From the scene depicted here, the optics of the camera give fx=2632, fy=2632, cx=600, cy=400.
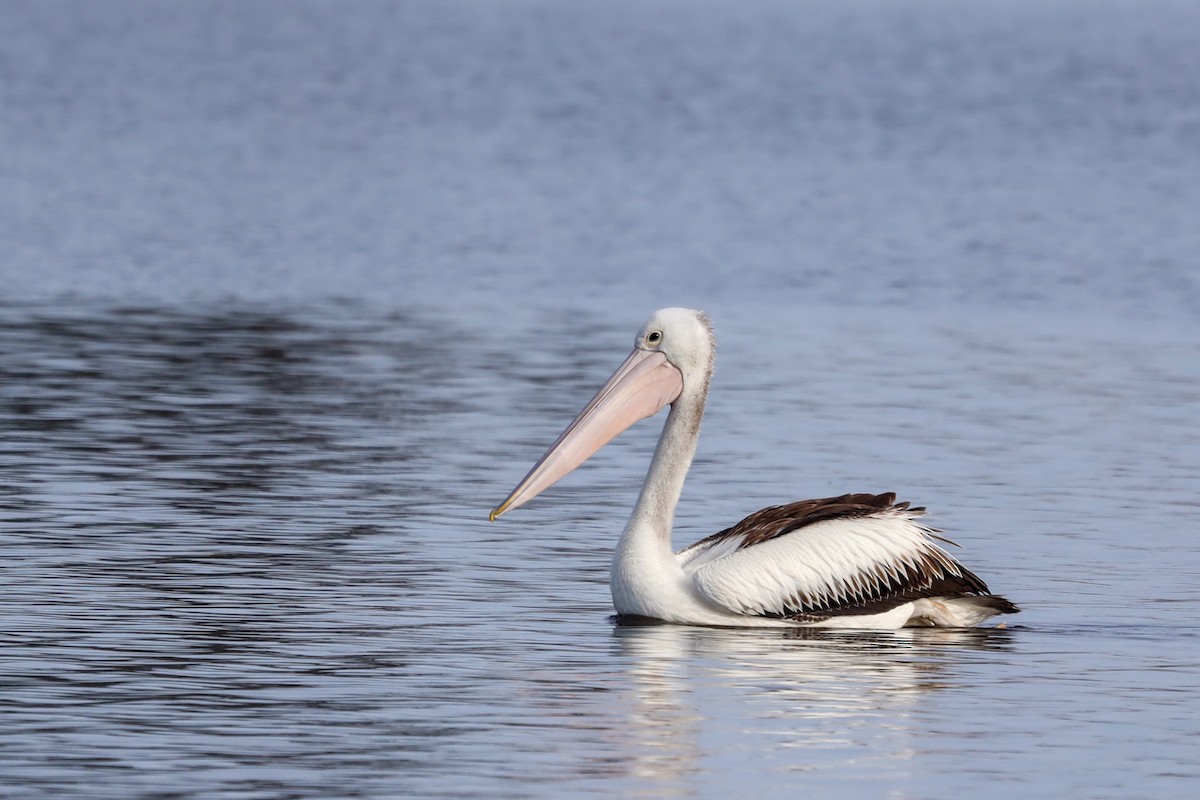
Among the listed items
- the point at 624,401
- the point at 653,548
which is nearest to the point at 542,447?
the point at 624,401

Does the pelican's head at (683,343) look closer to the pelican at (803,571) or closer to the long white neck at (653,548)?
the long white neck at (653,548)

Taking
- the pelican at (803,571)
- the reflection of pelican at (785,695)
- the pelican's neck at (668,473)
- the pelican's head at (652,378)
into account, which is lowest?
the reflection of pelican at (785,695)

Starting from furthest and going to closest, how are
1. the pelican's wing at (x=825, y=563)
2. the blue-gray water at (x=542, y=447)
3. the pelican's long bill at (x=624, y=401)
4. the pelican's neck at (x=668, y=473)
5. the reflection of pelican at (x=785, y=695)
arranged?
the pelican's long bill at (x=624, y=401) < the pelican's neck at (x=668, y=473) < the pelican's wing at (x=825, y=563) < the blue-gray water at (x=542, y=447) < the reflection of pelican at (x=785, y=695)

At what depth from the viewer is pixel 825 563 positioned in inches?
353

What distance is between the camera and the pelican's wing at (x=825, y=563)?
351 inches

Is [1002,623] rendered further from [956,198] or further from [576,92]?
[576,92]

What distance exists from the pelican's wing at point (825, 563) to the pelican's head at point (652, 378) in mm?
683

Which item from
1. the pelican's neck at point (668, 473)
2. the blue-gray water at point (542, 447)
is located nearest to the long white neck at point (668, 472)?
the pelican's neck at point (668, 473)

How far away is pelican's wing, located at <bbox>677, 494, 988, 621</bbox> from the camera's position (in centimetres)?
892

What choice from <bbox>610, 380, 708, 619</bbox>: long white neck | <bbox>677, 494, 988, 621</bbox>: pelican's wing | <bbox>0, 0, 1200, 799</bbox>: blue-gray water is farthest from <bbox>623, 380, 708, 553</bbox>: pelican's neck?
<bbox>0, 0, 1200, 799</bbox>: blue-gray water

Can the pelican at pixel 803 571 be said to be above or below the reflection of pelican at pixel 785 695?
above

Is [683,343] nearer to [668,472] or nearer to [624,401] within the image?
[624,401]

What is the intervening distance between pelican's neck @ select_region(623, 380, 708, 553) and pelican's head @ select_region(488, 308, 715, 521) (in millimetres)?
57

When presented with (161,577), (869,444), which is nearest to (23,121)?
(869,444)
